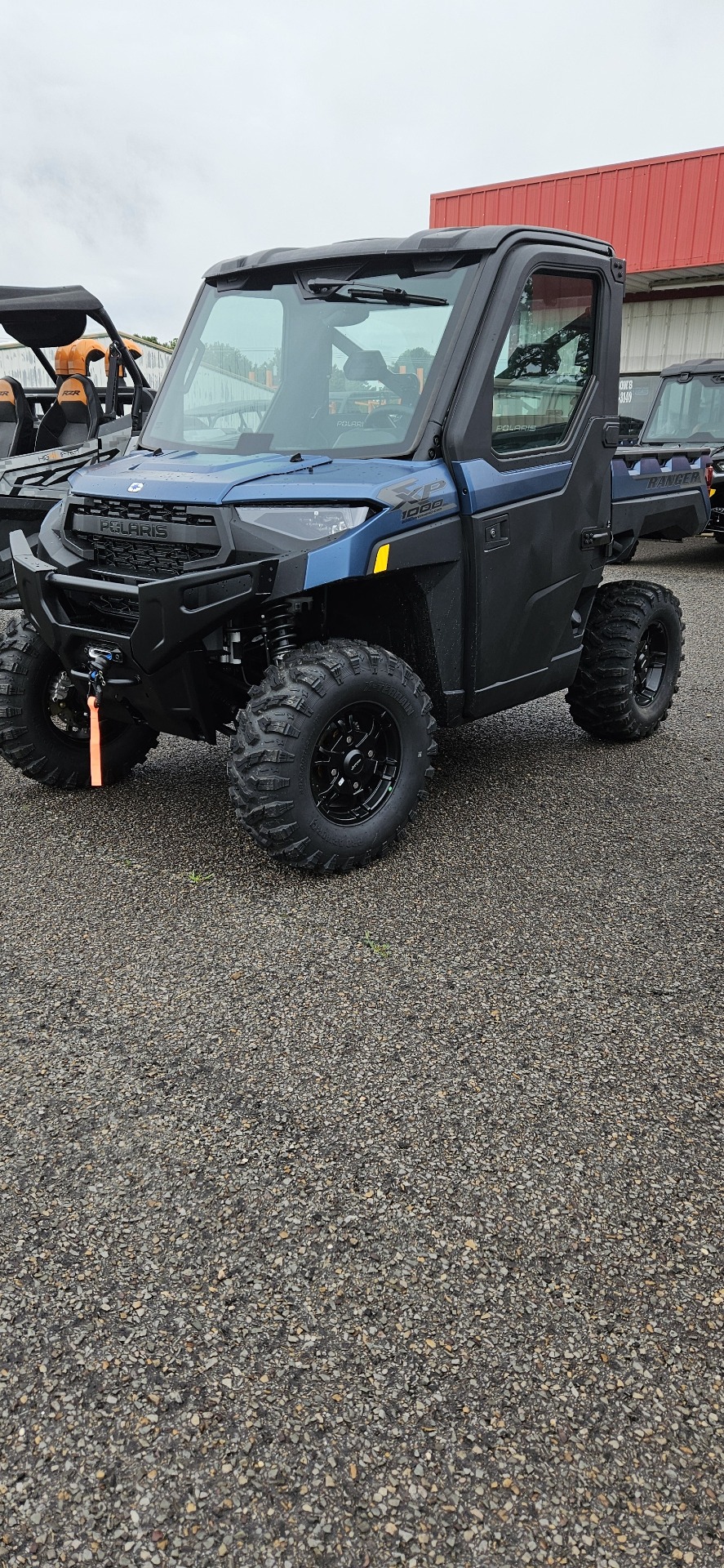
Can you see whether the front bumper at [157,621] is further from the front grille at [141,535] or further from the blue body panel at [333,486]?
the blue body panel at [333,486]

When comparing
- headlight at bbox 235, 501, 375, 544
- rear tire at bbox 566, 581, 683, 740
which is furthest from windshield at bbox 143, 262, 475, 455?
rear tire at bbox 566, 581, 683, 740

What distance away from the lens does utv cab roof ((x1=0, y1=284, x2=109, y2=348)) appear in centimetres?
634

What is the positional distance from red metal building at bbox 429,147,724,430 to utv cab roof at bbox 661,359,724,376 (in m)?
5.52

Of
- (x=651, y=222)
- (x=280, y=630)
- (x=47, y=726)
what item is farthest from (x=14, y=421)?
(x=651, y=222)

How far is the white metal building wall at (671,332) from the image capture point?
18.4m

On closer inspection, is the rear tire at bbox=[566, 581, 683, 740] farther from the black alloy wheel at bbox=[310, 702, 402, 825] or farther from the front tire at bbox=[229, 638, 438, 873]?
the black alloy wheel at bbox=[310, 702, 402, 825]

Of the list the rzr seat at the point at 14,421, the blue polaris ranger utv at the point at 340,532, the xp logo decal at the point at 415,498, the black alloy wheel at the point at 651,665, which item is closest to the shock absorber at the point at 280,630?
the blue polaris ranger utv at the point at 340,532

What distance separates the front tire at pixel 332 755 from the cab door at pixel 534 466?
1.53ft

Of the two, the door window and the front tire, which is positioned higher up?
the door window

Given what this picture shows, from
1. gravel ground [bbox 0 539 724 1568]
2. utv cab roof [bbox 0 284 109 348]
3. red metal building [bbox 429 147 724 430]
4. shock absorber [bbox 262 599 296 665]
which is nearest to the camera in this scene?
gravel ground [bbox 0 539 724 1568]

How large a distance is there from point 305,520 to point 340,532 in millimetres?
121

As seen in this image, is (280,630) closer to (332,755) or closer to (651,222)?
(332,755)

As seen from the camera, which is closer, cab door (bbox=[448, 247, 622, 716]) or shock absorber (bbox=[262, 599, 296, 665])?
shock absorber (bbox=[262, 599, 296, 665])

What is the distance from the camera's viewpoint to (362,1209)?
2.34m
